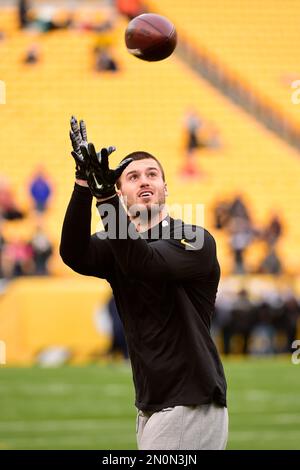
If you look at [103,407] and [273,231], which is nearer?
[103,407]

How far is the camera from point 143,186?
14.4 feet

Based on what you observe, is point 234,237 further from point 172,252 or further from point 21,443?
point 172,252

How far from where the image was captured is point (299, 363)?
15820 millimetres

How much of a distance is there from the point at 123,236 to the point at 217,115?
1853 centimetres

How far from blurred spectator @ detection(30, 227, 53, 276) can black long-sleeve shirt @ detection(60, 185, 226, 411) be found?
11.9 metres

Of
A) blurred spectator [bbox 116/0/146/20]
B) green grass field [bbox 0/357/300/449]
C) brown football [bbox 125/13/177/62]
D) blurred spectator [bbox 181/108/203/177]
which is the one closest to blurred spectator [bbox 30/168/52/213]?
green grass field [bbox 0/357/300/449]

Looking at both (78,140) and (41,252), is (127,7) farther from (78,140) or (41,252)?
(78,140)

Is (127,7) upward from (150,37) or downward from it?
upward

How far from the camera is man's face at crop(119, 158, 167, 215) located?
4.39 metres

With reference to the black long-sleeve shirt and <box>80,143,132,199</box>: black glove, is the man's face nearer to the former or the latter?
the black long-sleeve shirt

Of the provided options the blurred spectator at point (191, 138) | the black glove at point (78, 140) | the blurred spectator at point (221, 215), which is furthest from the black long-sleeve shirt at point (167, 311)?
the blurred spectator at point (191, 138)

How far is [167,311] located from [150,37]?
126 centimetres

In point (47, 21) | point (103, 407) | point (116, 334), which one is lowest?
point (103, 407)

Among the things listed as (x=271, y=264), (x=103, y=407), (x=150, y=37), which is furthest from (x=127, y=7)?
(x=150, y=37)
